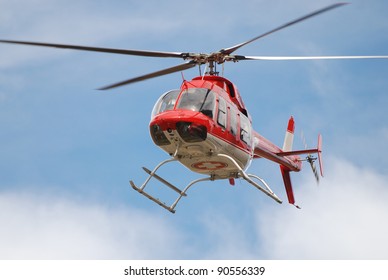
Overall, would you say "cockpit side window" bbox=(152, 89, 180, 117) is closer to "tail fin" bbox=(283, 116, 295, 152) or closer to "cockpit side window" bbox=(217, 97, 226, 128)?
"cockpit side window" bbox=(217, 97, 226, 128)

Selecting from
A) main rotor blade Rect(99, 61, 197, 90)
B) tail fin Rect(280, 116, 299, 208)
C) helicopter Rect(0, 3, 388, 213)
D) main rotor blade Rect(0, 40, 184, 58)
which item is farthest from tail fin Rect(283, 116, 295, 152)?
main rotor blade Rect(0, 40, 184, 58)

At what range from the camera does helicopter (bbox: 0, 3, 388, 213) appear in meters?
18.7

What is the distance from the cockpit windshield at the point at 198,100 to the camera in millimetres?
18953

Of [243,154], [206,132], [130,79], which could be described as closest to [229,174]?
[243,154]

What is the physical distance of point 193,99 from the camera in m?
19.1

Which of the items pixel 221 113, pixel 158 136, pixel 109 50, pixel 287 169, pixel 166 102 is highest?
pixel 287 169

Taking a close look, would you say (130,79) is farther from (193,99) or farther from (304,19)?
(304,19)

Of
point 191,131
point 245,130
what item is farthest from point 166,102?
point 245,130

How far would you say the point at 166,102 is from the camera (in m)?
19.4

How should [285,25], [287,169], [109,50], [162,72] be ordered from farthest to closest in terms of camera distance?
[287,169] → [162,72] → [109,50] → [285,25]

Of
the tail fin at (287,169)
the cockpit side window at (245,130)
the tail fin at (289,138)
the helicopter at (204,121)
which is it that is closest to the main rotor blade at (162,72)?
the helicopter at (204,121)

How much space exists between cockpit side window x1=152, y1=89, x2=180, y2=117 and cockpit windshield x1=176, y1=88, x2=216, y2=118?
0.77 ft

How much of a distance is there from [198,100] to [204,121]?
0.76m

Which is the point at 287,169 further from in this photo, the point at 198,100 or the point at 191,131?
the point at 191,131
